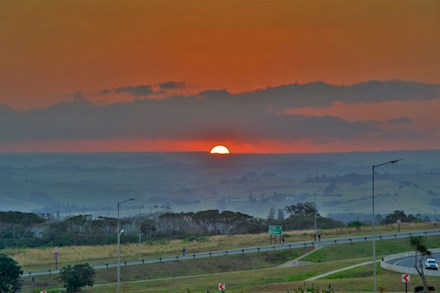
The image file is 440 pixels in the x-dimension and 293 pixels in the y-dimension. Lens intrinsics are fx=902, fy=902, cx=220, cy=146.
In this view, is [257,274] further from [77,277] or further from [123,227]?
[123,227]

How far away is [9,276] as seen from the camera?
85.8m

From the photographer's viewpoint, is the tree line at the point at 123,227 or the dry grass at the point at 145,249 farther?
the tree line at the point at 123,227

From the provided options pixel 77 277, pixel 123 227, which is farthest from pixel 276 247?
pixel 123 227

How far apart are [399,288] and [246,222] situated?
11871 centimetres

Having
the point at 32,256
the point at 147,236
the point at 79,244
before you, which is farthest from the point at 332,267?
the point at 147,236

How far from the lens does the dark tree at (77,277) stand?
286 feet

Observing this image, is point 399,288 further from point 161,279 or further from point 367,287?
point 161,279

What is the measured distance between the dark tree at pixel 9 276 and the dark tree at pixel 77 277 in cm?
447

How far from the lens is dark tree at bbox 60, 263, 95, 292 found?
87062 millimetres

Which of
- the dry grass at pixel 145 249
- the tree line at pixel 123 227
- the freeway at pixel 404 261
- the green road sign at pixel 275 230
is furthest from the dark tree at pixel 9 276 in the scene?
the green road sign at pixel 275 230

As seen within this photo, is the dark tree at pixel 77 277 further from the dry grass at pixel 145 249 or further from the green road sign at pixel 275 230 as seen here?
the green road sign at pixel 275 230

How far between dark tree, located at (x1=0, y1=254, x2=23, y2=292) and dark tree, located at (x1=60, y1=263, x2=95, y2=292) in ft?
14.7

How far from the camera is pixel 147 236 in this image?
16088 centimetres

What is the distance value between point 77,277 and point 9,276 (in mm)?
6442
